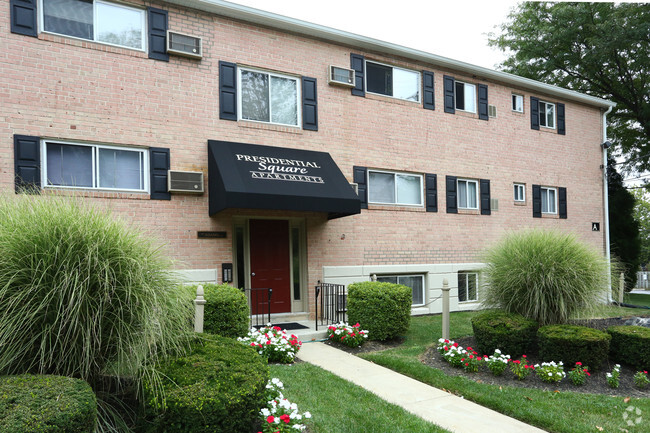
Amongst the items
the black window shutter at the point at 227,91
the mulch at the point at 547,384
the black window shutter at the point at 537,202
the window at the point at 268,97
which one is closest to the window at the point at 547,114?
the black window shutter at the point at 537,202

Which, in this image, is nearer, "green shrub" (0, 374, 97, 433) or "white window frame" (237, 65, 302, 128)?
"green shrub" (0, 374, 97, 433)

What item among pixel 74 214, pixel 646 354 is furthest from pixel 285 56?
pixel 646 354

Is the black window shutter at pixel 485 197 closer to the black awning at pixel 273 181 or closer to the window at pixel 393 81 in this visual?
the window at pixel 393 81

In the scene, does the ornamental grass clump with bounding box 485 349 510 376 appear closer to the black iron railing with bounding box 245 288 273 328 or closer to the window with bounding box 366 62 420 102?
the black iron railing with bounding box 245 288 273 328

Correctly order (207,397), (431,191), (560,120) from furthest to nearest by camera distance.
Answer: (560,120)
(431,191)
(207,397)

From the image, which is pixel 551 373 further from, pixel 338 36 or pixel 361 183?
pixel 338 36

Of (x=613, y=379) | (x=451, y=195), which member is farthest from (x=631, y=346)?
(x=451, y=195)

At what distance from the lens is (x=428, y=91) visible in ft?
42.7

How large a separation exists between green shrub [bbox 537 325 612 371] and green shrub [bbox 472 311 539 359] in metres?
0.41

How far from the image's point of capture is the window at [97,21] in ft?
28.3

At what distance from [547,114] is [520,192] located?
3.24m

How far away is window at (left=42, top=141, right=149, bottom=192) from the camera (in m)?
8.48

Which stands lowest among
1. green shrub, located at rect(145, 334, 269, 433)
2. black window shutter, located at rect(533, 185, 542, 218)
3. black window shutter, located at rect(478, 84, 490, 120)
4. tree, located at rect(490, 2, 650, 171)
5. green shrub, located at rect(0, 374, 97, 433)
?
green shrub, located at rect(145, 334, 269, 433)

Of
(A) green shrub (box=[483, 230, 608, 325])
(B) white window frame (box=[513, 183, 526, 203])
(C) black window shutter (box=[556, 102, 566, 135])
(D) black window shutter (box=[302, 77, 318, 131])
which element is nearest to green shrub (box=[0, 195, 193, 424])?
(A) green shrub (box=[483, 230, 608, 325])
